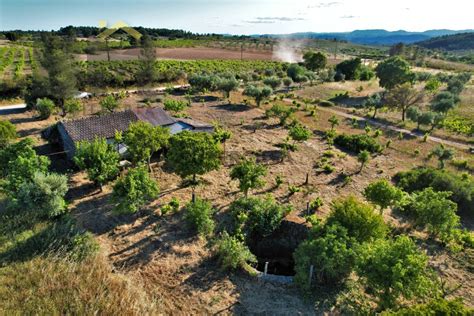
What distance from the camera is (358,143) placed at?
31.3m

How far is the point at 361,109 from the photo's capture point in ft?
158

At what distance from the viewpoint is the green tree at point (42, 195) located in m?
16.4

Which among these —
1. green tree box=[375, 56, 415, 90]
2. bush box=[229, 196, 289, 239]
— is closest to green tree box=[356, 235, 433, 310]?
bush box=[229, 196, 289, 239]

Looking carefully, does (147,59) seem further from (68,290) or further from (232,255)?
(68,290)

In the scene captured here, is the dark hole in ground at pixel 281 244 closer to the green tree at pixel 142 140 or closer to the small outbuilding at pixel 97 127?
the green tree at pixel 142 140

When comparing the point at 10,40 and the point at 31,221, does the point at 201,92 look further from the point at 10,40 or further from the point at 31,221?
the point at 10,40

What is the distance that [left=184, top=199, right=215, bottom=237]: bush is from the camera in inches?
686

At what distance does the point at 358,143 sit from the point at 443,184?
9433mm

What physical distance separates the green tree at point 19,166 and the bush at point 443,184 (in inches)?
975

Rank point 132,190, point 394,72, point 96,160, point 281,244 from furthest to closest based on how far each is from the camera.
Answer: point 394,72
point 96,160
point 281,244
point 132,190

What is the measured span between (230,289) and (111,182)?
1242cm

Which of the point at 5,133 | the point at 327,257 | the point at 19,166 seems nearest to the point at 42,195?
the point at 19,166

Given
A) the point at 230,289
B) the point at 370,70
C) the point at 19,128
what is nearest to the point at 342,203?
the point at 230,289

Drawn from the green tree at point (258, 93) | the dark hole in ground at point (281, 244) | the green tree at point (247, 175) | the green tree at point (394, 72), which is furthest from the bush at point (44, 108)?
the green tree at point (394, 72)
